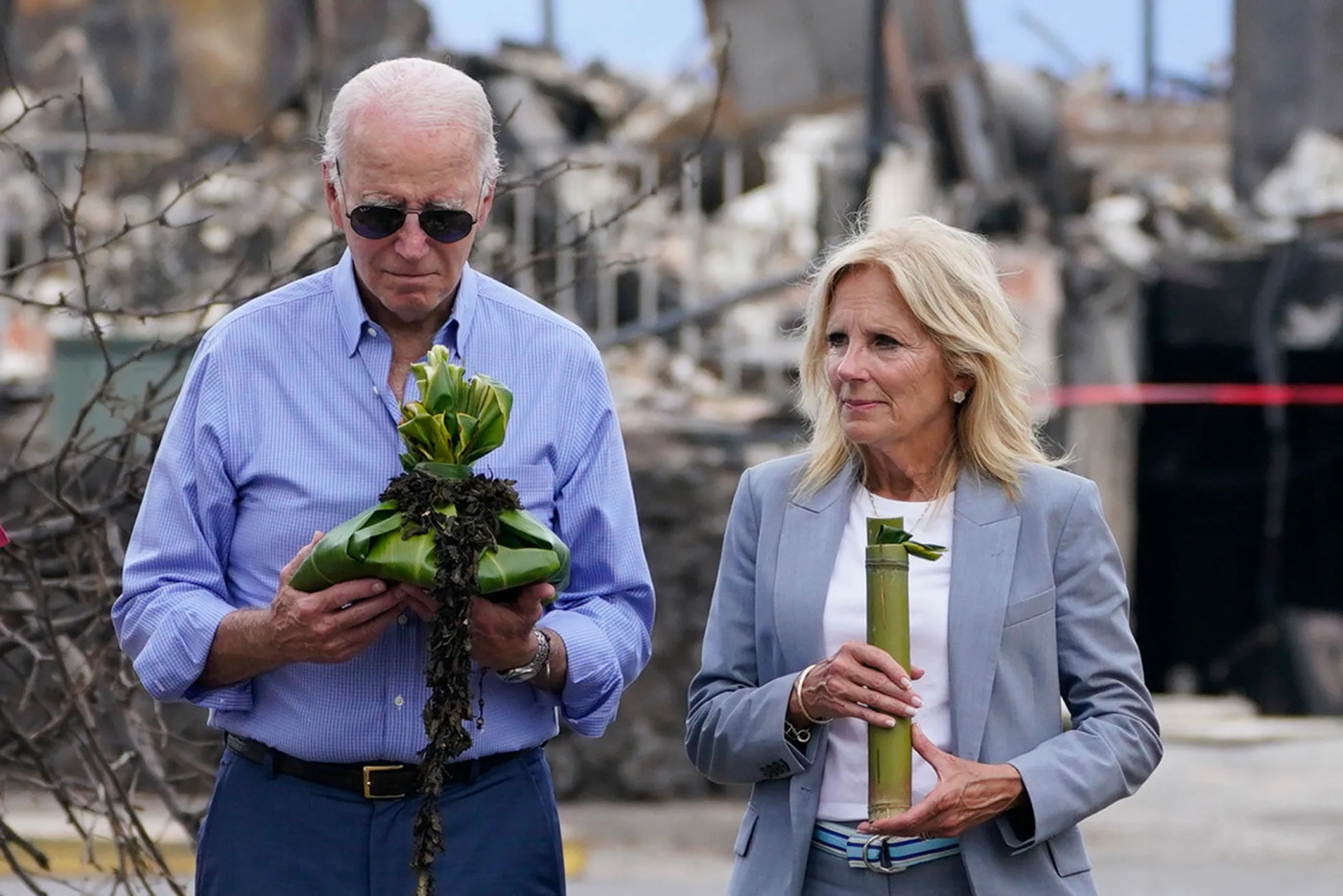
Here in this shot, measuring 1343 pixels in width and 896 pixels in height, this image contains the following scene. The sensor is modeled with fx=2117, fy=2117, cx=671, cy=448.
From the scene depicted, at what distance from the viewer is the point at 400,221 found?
2.83m

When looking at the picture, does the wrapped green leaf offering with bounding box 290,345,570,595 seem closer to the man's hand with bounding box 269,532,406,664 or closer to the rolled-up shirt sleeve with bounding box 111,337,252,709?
the man's hand with bounding box 269,532,406,664

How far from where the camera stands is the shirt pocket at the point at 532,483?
2934 millimetres

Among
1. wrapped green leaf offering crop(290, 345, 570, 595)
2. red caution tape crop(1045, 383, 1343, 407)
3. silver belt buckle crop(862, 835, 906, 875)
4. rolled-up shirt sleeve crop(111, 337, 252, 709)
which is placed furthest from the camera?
red caution tape crop(1045, 383, 1343, 407)

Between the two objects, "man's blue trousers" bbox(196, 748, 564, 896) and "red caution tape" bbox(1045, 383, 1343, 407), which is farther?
"red caution tape" bbox(1045, 383, 1343, 407)

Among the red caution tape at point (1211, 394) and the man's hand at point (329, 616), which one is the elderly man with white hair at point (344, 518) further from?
the red caution tape at point (1211, 394)

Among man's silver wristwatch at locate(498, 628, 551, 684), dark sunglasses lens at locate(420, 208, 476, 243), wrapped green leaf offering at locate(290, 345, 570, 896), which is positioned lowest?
man's silver wristwatch at locate(498, 628, 551, 684)

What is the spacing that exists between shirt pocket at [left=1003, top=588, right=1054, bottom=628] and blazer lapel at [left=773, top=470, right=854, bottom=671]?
0.28m

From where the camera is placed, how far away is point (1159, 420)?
35.4 feet

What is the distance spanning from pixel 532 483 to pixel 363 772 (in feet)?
1.51

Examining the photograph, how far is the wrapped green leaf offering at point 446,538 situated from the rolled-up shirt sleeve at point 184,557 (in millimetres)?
248

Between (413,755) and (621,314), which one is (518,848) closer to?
(413,755)

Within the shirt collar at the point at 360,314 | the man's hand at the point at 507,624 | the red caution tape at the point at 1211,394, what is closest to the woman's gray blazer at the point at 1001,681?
the man's hand at the point at 507,624

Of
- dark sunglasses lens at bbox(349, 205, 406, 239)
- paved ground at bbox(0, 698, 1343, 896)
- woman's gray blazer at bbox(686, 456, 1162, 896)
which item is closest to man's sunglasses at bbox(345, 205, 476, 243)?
dark sunglasses lens at bbox(349, 205, 406, 239)

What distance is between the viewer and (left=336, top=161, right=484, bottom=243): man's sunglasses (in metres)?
2.83
